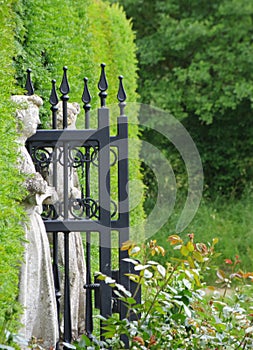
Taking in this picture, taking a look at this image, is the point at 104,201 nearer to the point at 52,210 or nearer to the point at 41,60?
the point at 52,210

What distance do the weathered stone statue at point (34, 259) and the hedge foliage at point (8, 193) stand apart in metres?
0.13

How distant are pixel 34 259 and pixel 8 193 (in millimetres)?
724

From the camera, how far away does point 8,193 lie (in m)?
3.98

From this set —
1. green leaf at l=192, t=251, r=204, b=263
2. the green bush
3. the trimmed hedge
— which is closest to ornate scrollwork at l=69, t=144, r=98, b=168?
the trimmed hedge

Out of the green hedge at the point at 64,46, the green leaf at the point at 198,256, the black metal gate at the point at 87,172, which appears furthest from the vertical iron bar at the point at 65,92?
the green leaf at the point at 198,256

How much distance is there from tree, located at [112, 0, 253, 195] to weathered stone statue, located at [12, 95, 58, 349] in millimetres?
10803

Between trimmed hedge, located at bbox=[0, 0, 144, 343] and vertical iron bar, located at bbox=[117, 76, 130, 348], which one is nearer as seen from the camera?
trimmed hedge, located at bbox=[0, 0, 144, 343]

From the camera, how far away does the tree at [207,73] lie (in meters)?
15.3

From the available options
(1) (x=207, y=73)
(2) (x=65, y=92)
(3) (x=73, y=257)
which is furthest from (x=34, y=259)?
(1) (x=207, y=73)

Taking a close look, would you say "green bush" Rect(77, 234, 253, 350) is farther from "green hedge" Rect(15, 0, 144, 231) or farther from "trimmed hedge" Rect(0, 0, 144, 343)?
"green hedge" Rect(15, 0, 144, 231)

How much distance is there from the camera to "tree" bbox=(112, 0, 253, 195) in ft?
50.3

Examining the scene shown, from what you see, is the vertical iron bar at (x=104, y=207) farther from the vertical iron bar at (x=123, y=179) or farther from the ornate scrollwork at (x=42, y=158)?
the ornate scrollwork at (x=42, y=158)

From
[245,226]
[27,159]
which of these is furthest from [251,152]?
[27,159]

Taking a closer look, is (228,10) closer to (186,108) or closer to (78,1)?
(186,108)
